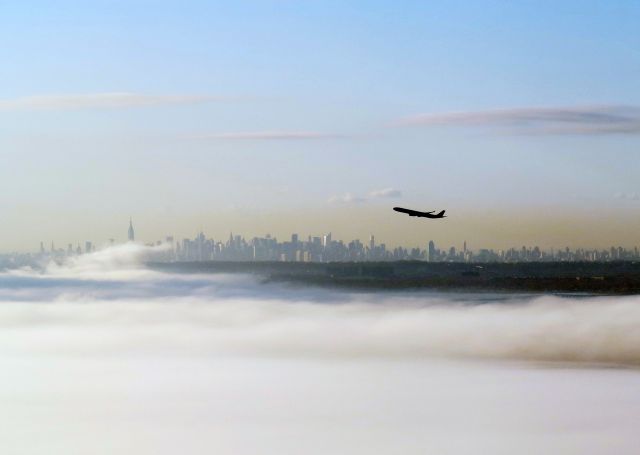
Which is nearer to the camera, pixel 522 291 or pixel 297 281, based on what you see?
pixel 297 281

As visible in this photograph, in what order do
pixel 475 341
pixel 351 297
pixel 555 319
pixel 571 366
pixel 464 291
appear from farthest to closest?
1. pixel 464 291
2. pixel 351 297
3. pixel 555 319
4. pixel 475 341
5. pixel 571 366

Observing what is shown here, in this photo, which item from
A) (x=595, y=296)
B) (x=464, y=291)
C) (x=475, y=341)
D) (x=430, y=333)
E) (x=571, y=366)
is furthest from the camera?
(x=464, y=291)

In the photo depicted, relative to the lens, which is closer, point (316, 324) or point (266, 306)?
point (316, 324)

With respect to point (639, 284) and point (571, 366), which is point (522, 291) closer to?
point (639, 284)

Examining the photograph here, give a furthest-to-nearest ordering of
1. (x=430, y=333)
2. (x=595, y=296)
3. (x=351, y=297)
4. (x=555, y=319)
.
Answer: (x=595, y=296), (x=351, y=297), (x=555, y=319), (x=430, y=333)

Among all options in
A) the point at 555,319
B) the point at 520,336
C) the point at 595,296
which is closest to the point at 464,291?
the point at 595,296

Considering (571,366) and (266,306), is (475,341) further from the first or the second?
(266,306)

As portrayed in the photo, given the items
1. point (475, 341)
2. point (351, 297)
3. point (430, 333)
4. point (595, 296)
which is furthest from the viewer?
point (595, 296)

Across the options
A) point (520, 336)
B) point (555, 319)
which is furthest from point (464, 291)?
point (520, 336)
